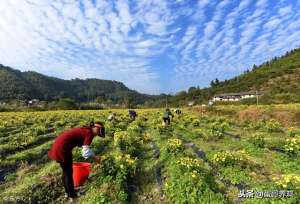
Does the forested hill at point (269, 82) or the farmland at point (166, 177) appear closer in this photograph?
the farmland at point (166, 177)

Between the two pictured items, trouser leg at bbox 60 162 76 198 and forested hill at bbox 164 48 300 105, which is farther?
forested hill at bbox 164 48 300 105

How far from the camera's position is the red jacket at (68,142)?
6.75 meters

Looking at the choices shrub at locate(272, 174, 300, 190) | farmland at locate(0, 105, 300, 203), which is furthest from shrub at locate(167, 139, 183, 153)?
shrub at locate(272, 174, 300, 190)

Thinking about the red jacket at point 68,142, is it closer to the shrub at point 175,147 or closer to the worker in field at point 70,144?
the worker in field at point 70,144

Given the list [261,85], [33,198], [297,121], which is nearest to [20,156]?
[33,198]

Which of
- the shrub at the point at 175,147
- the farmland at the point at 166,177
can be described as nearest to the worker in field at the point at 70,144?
the farmland at the point at 166,177

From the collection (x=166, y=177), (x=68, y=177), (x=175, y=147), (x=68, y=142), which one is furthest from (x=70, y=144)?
(x=175, y=147)

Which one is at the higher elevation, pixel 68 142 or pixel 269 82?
pixel 269 82

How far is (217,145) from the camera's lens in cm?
1383

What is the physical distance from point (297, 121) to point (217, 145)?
45.1 feet

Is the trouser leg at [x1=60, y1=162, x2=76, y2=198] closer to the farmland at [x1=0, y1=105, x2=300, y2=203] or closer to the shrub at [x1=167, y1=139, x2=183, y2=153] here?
the farmland at [x1=0, y1=105, x2=300, y2=203]

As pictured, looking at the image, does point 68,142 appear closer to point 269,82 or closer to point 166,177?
point 166,177

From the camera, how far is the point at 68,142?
22.3 ft

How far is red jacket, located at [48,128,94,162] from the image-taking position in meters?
6.75
